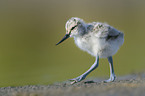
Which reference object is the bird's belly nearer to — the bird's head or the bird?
the bird

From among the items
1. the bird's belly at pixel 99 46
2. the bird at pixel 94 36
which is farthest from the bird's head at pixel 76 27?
the bird's belly at pixel 99 46

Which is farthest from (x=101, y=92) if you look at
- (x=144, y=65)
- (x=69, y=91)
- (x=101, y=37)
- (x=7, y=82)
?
(x=144, y=65)

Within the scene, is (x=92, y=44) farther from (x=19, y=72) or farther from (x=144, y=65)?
(x=144, y=65)

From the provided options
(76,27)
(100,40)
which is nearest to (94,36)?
(100,40)

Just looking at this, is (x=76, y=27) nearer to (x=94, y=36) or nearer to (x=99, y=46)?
(x=94, y=36)

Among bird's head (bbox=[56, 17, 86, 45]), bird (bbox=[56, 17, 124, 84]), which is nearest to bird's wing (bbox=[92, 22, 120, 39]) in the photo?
bird (bbox=[56, 17, 124, 84])

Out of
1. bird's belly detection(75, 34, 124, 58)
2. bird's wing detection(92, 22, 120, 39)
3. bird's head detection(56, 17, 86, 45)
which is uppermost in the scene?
bird's head detection(56, 17, 86, 45)

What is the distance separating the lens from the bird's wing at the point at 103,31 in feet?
16.0

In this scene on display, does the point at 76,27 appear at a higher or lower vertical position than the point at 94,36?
higher

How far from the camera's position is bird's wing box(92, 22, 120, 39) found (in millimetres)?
4867

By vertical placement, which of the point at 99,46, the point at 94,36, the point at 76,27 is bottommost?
the point at 99,46

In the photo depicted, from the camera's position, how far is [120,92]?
3537 millimetres

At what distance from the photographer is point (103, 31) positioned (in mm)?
4891

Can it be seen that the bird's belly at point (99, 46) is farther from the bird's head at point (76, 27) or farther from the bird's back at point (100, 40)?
the bird's head at point (76, 27)
